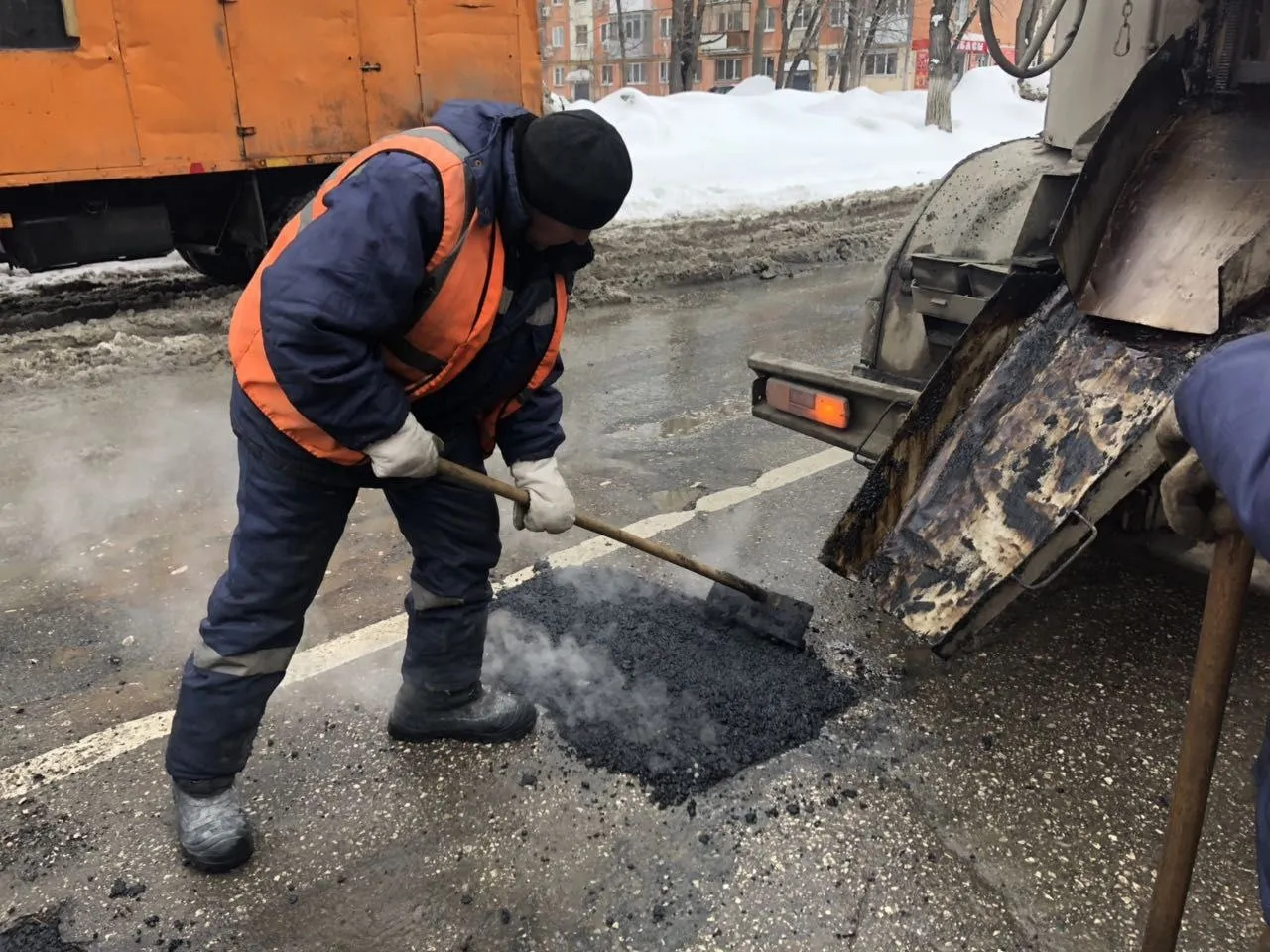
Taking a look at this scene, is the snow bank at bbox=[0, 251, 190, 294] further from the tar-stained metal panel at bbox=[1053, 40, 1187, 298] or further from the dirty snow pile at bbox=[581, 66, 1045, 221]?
the tar-stained metal panel at bbox=[1053, 40, 1187, 298]

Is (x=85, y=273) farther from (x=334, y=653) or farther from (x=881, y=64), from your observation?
(x=881, y=64)

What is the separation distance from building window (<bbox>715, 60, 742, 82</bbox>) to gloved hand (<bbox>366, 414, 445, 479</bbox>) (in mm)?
54576

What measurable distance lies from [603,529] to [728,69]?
5515 cm

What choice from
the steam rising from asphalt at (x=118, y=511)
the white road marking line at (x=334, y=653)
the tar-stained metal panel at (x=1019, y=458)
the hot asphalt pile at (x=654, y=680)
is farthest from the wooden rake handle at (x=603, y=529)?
the steam rising from asphalt at (x=118, y=511)

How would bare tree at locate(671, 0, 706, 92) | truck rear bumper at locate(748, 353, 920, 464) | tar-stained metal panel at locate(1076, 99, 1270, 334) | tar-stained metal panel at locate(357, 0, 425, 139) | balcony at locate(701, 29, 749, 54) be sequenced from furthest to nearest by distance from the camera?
1. balcony at locate(701, 29, 749, 54)
2. bare tree at locate(671, 0, 706, 92)
3. tar-stained metal panel at locate(357, 0, 425, 139)
4. truck rear bumper at locate(748, 353, 920, 464)
5. tar-stained metal panel at locate(1076, 99, 1270, 334)

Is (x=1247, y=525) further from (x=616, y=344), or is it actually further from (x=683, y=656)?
(x=616, y=344)

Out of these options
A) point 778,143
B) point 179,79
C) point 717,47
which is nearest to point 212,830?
point 179,79

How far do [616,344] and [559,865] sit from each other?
4.72 meters

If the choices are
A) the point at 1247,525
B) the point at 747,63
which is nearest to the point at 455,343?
the point at 1247,525

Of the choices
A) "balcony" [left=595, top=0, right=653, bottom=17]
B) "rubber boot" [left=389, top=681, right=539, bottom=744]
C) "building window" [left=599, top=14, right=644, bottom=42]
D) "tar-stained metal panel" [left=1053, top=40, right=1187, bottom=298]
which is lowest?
"rubber boot" [left=389, top=681, right=539, bottom=744]

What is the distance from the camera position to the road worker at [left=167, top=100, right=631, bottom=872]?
2.03 m

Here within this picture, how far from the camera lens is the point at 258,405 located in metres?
2.17

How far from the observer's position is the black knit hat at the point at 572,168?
210 centimetres

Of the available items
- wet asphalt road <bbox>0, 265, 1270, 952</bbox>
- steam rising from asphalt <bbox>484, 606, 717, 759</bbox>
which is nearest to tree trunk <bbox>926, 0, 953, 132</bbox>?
wet asphalt road <bbox>0, 265, 1270, 952</bbox>
